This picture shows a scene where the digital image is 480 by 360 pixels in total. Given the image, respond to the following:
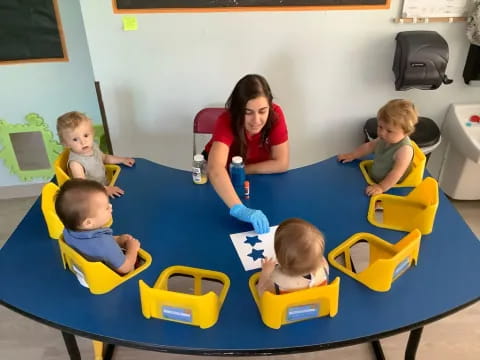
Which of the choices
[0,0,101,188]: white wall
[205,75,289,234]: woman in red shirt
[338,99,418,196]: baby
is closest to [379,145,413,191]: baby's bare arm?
[338,99,418,196]: baby

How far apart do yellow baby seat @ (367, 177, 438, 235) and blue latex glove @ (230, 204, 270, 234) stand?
15.6 inches

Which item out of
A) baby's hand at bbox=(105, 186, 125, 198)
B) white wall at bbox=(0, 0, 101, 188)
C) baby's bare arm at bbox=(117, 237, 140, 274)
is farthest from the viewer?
white wall at bbox=(0, 0, 101, 188)

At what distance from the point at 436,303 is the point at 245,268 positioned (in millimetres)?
588

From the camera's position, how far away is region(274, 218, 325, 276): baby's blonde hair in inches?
50.2

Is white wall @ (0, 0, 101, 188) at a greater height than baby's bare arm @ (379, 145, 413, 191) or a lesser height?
greater

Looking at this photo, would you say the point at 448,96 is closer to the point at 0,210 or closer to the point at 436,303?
the point at 436,303

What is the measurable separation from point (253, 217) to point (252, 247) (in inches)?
4.6

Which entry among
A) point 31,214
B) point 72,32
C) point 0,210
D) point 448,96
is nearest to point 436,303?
point 31,214

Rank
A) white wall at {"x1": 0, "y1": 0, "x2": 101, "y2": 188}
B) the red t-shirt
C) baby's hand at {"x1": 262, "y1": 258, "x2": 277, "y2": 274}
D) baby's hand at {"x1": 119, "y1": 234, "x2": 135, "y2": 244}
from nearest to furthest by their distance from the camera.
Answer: baby's hand at {"x1": 262, "y1": 258, "x2": 277, "y2": 274} < baby's hand at {"x1": 119, "y1": 234, "x2": 135, "y2": 244} < the red t-shirt < white wall at {"x1": 0, "y1": 0, "x2": 101, "y2": 188}

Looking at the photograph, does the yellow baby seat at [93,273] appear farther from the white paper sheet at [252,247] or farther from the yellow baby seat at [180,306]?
the white paper sheet at [252,247]

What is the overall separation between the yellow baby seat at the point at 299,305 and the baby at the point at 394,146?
649 millimetres

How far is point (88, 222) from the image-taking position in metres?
1.43

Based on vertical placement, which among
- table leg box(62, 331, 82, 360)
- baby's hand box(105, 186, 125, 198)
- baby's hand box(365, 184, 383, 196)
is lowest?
table leg box(62, 331, 82, 360)

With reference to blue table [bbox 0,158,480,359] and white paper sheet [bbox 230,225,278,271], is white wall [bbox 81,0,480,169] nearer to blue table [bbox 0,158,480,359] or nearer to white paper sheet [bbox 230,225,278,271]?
blue table [bbox 0,158,480,359]
